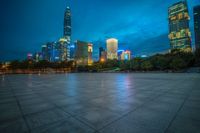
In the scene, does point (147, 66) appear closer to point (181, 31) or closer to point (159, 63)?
point (159, 63)

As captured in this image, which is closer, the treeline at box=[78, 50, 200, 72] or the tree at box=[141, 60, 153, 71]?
the treeline at box=[78, 50, 200, 72]

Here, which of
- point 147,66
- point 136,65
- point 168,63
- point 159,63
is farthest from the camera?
point 136,65

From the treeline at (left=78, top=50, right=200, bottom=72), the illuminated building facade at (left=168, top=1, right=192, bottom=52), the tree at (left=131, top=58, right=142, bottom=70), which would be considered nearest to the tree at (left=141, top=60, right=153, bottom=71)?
the treeline at (left=78, top=50, right=200, bottom=72)

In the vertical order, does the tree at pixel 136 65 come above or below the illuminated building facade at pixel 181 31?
below

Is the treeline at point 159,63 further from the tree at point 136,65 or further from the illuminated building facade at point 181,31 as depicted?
the illuminated building facade at point 181,31

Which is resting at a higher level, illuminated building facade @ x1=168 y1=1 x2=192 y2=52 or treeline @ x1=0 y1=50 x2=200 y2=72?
illuminated building facade @ x1=168 y1=1 x2=192 y2=52

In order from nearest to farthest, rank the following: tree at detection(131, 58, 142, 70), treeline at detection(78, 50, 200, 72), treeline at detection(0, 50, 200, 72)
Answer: treeline at detection(78, 50, 200, 72), treeline at detection(0, 50, 200, 72), tree at detection(131, 58, 142, 70)

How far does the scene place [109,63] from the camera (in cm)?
12150

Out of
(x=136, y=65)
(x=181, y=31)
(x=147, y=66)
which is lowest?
(x=147, y=66)

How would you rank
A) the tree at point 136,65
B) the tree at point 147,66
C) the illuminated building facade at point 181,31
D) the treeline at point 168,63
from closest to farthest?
1. the treeline at point 168,63
2. the tree at point 147,66
3. the tree at point 136,65
4. the illuminated building facade at point 181,31

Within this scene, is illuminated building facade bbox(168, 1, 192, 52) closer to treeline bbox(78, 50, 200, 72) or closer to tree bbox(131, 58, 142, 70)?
treeline bbox(78, 50, 200, 72)

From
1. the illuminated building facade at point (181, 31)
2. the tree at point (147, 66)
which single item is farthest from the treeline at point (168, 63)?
the illuminated building facade at point (181, 31)

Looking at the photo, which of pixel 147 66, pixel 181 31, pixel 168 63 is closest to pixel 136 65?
pixel 147 66

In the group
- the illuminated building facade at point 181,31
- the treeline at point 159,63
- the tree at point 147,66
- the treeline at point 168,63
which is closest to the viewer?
the treeline at point 168,63
